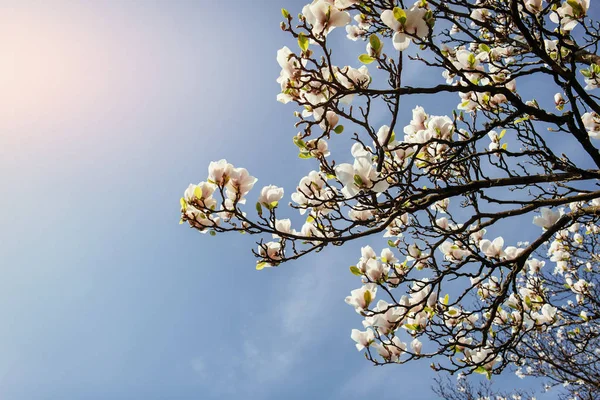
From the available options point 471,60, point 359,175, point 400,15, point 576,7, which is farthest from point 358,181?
point 576,7

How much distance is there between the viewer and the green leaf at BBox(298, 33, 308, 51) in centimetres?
208

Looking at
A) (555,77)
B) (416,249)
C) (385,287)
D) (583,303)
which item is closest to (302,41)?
(555,77)

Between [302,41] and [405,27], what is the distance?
1.87ft

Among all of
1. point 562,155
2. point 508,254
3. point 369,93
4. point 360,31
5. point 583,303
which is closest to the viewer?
point 369,93

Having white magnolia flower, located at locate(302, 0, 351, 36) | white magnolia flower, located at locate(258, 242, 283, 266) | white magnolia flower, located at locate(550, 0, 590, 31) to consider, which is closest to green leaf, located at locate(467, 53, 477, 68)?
white magnolia flower, located at locate(550, 0, 590, 31)

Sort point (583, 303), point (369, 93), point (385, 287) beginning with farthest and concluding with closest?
point (583, 303)
point (385, 287)
point (369, 93)

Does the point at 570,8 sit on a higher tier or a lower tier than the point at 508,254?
higher

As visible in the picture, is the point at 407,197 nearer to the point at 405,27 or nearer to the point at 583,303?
the point at 405,27

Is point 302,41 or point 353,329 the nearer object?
point 302,41

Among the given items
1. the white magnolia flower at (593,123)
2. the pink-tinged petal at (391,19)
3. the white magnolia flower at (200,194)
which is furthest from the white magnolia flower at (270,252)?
the white magnolia flower at (593,123)

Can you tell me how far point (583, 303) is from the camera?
6203mm

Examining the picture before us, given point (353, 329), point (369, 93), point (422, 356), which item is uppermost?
point (369, 93)

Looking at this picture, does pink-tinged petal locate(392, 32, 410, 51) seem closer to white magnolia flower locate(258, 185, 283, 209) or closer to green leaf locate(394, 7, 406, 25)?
green leaf locate(394, 7, 406, 25)

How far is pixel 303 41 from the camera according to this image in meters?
2.11
